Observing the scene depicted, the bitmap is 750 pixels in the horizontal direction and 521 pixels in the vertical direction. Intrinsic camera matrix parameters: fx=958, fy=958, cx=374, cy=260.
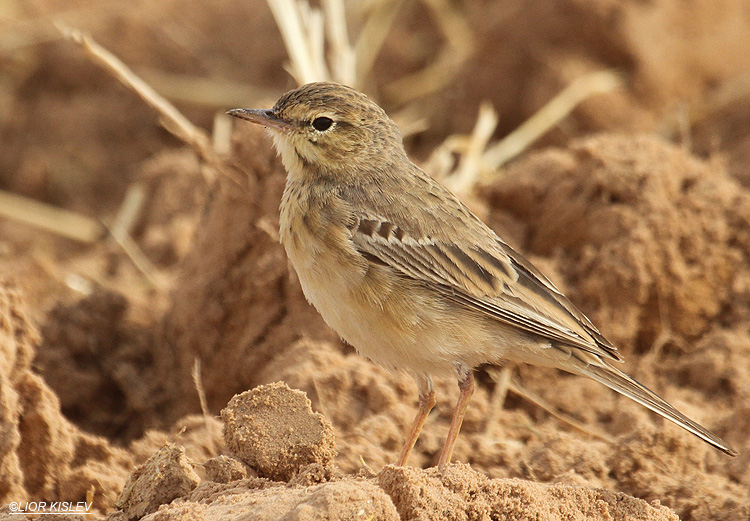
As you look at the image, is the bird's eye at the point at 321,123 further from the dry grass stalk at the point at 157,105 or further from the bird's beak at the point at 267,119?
the dry grass stalk at the point at 157,105

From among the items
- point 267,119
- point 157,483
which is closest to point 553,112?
point 267,119

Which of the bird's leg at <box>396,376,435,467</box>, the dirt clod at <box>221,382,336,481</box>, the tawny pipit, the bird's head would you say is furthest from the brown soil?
the bird's head

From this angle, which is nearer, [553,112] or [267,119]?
[267,119]

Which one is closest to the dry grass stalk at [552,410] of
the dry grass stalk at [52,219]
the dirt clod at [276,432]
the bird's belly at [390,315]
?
the bird's belly at [390,315]

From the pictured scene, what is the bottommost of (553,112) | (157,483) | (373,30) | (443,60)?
(157,483)

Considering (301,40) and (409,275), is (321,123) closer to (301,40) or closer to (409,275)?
(409,275)

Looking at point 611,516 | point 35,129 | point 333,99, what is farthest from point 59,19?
point 611,516

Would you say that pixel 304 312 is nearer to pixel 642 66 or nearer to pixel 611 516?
pixel 611 516

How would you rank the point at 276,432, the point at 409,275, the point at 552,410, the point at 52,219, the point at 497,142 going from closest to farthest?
the point at 276,432 → the point at 409,275 → the point at 552,410 → the point at 52,219 → the point at 497,142
